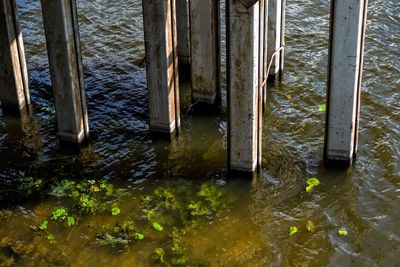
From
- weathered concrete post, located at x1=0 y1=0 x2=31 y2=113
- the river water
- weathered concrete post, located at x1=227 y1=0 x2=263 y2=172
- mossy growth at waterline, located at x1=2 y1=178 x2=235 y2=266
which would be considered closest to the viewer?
weathered concrete post, located at x1=227 y1=0 x2=263 y2=172

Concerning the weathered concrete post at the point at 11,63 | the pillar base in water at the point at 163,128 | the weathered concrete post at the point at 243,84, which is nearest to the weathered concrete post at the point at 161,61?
the pillar base in water at the point at 163,128

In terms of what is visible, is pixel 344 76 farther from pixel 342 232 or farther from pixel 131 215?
pixel 131 215

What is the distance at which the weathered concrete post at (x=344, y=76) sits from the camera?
969 cm

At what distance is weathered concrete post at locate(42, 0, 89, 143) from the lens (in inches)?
419

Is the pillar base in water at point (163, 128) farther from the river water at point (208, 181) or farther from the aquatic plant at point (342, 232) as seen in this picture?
the aquatic plant at point (342, 232)

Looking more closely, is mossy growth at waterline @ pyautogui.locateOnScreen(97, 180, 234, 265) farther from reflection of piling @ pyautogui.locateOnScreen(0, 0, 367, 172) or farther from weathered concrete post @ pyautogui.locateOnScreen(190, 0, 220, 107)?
weathered concrete post @ pyautogui.locateOnScreen(190, 0, 220, 107)

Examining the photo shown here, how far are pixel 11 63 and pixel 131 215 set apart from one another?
3.54m

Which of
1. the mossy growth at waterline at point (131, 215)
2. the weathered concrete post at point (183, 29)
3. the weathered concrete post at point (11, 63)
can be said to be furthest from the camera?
the weathered concrete post at point (183, 29)

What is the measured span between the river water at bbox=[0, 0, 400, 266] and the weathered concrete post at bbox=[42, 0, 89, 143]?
458mm

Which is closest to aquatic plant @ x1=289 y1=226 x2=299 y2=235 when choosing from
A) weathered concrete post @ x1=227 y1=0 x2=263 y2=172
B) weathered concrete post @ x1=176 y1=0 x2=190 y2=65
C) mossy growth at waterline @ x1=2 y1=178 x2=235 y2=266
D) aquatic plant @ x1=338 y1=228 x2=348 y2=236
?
aquatic plant @ x1=338 y1=228 x2=348 y2=236

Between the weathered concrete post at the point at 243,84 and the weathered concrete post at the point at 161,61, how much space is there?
126 cm

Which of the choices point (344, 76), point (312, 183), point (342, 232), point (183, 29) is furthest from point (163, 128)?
point (342, 232)

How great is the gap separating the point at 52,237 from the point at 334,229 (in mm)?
3804

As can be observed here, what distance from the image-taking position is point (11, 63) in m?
12.2
